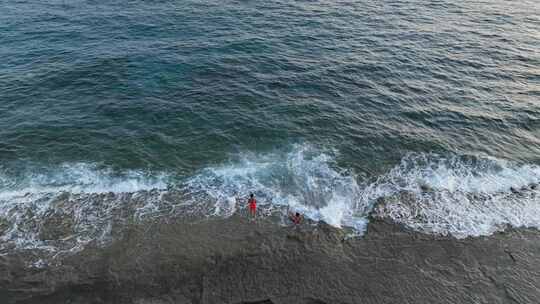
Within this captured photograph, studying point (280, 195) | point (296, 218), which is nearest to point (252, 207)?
point (280, 195)

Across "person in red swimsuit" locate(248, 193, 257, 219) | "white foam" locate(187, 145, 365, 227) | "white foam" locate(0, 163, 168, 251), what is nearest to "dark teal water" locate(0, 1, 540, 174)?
"white foam" locate(0, 163, 168, 251)

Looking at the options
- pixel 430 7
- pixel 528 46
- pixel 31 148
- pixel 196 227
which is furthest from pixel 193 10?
pixel 528 46

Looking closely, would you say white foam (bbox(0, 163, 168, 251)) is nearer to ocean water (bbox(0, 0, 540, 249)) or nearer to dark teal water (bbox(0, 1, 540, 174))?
ocean water (bbox(0, 0, 540, 249))

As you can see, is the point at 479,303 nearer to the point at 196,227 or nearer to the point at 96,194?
the point at 196,227

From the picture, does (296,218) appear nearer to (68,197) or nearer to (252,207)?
(252,207)

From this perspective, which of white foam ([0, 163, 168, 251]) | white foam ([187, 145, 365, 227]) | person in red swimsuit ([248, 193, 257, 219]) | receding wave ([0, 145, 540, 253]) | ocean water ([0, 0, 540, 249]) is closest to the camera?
white foam ([0, 163, 168, 251])

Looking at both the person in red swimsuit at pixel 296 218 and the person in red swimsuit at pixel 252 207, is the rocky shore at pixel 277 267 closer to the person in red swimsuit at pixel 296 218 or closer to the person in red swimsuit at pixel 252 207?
the person in red swimsuit at pixel 296 218

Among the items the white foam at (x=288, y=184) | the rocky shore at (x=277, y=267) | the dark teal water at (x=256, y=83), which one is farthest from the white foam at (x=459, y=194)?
the white foam at (x=288, y=184)
